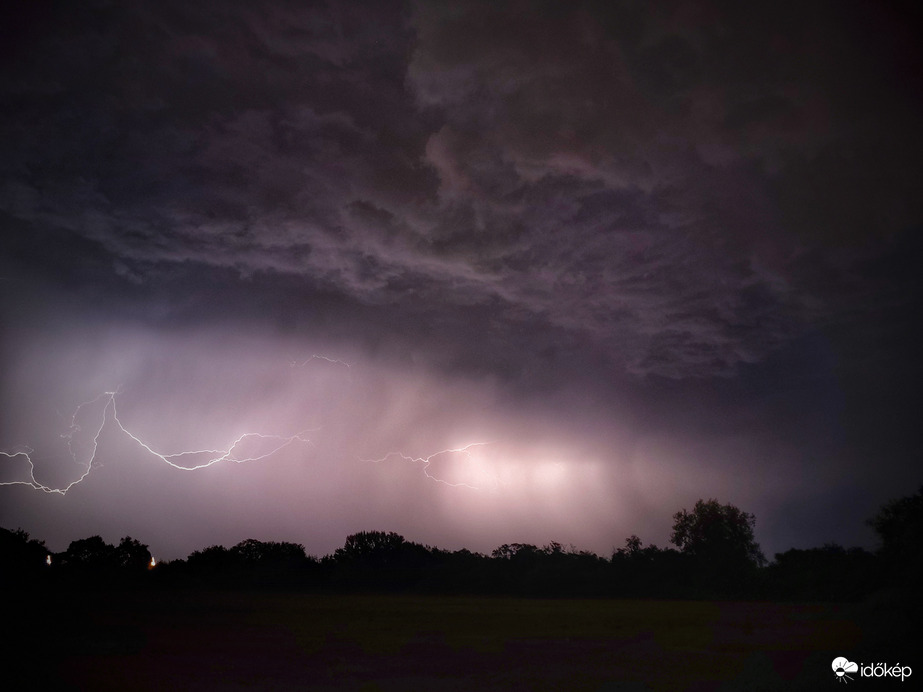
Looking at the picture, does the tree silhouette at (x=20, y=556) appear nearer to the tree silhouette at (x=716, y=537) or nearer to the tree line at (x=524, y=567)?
the tree line at (x=524, y=567)

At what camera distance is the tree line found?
3500cm

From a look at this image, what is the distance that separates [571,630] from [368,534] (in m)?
41.9

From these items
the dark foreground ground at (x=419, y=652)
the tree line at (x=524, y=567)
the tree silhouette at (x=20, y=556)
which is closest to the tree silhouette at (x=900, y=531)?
the tree line at (x=524, y=567)

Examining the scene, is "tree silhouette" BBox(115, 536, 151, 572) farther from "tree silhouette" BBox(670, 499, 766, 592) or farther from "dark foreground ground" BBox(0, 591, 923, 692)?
"tree silhouette" BBox(670, 499, 766, 592)

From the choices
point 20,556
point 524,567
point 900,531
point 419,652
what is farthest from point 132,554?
point 900,531

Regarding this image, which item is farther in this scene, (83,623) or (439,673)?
(83,623)

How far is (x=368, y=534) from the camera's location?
54906 millimetres

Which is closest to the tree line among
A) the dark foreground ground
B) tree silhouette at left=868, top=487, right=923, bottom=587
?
tree silhouette at left=868, top=487, right=923, bottom=587

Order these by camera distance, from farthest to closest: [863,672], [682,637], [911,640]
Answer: [682,637] < [911,640] < [863,672]

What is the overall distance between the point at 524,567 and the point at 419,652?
37.8m

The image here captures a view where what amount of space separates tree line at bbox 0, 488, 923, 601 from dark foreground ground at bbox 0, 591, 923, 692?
1994cm

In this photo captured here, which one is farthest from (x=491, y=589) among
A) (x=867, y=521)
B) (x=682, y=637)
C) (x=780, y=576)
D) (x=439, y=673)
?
(x=439, y=673)

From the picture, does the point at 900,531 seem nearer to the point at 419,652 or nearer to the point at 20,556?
the point at 419,652

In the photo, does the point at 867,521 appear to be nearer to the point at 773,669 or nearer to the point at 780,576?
the point at 780,576
